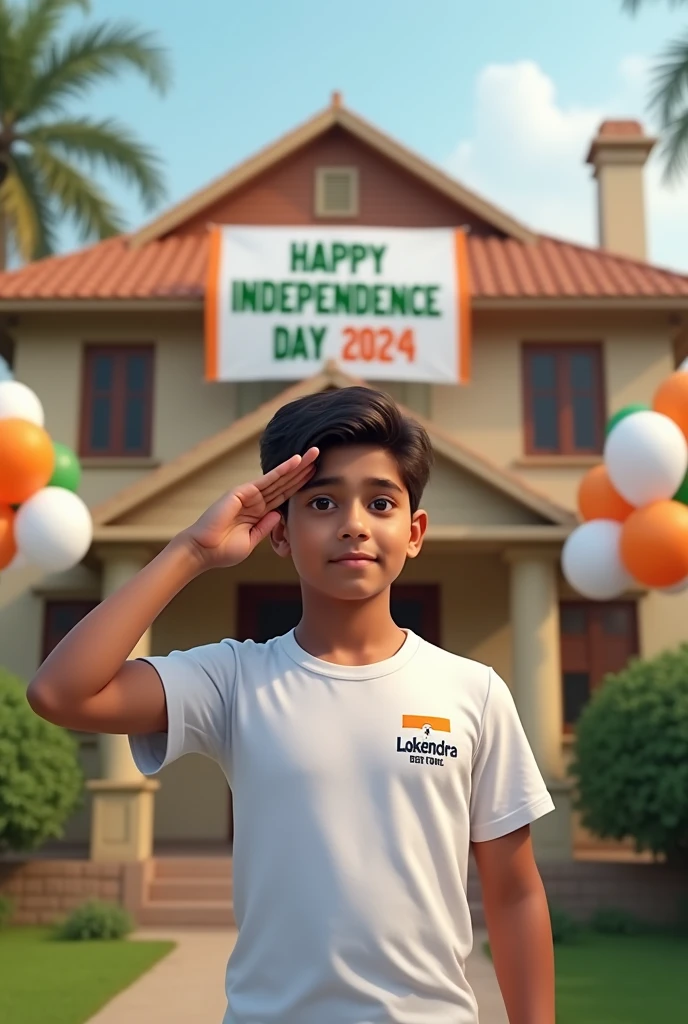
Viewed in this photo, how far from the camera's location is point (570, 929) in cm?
898

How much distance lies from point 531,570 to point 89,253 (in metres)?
8.39

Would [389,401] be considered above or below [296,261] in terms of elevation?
below

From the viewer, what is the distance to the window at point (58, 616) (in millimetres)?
12914

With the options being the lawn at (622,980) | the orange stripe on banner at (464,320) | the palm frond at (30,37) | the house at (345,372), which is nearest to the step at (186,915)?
the house at (345,372)

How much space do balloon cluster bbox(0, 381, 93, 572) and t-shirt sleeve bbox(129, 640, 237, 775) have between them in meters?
6.29

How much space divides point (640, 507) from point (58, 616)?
25.7 feet

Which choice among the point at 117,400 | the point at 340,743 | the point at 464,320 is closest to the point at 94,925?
the point at 117,400

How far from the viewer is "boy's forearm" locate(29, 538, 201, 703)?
5.56ft

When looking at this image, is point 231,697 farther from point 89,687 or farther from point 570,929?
point 570,929

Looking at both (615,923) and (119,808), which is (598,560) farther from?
(119,808)

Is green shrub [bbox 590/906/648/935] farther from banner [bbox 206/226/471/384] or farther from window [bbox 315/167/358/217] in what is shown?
window [bbox 315/167/358/217]

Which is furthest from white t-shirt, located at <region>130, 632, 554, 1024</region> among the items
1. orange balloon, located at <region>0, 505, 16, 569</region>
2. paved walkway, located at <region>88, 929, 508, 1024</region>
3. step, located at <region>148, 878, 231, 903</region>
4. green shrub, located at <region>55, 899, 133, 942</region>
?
step, located at <region>148, 878, 231, 903</region>

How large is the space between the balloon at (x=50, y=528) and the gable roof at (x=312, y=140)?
26.3 feet

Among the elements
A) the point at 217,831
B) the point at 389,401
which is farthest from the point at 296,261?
the point at 389,401
